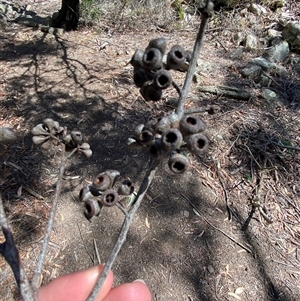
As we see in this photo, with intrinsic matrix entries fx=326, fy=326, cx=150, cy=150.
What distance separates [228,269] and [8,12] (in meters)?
5.64

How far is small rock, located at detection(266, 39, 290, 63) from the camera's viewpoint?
4.40 metres

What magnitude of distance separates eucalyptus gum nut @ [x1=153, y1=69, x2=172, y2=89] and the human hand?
91 centimetres

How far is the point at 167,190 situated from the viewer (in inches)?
104

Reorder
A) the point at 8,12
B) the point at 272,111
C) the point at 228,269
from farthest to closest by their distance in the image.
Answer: the point at 8,12
the point at 272,111
the point at 228,269

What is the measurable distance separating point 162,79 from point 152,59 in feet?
0.17

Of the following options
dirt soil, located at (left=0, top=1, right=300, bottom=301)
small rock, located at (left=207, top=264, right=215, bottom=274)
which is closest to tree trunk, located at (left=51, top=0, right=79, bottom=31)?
dirt soil, located at (left=0, top=1, right=300, bottom=301)

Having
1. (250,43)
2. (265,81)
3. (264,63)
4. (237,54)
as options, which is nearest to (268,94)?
(265,81)

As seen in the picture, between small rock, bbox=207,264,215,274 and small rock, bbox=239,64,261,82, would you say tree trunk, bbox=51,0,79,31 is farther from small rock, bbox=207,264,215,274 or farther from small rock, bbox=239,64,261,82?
small rock, bbox=207,264,215,274

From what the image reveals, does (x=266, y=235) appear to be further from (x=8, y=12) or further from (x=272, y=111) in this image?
(x=8, y=12)

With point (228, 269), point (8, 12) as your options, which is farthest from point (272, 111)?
point (8, 12)

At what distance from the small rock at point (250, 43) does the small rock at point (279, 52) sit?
0.24 metres

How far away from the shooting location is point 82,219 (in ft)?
8.03

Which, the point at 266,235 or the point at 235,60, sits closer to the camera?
the point at 266,235

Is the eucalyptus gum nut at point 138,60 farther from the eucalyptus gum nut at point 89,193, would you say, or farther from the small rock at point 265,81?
the small rock at point 265,81
